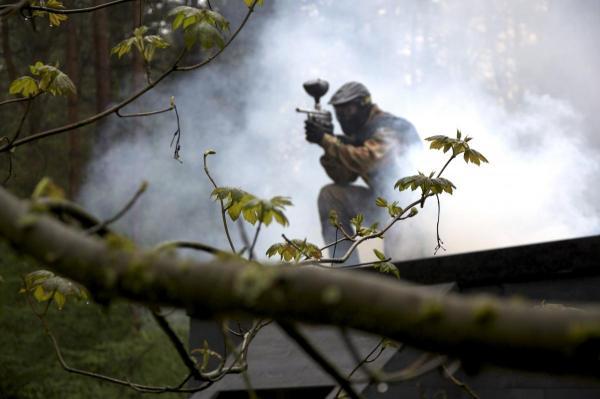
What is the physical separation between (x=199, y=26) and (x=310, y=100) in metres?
17.7

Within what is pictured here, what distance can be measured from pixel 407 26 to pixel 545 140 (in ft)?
15.5

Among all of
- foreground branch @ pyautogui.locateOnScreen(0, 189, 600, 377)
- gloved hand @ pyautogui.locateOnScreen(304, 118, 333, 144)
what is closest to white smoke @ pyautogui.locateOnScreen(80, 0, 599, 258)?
gloved hand @ pyautogui.locateOnScreen(304, 118, 333, 144)

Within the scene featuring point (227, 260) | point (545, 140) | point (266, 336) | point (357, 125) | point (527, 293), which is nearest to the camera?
point (227, 260)

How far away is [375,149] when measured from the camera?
438 inches

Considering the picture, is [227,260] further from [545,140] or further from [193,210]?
[193,210]

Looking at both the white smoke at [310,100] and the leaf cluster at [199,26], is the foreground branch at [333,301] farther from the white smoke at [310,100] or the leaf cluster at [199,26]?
the white smoke at [310,100]

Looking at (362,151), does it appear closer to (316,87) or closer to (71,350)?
(316,87)

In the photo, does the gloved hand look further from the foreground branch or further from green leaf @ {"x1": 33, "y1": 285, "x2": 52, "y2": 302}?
the foreground branch

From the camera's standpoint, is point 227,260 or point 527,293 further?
point 527,293

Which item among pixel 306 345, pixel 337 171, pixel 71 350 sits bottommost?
pixel 71 350

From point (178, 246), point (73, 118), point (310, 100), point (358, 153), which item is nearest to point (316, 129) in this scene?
point (358, 153)

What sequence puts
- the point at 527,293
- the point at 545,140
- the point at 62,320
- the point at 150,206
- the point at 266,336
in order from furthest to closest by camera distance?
the point at 150,206 → the point at 545,140 → the point at 62,320 → the point at 266,336 → the point at 527,293

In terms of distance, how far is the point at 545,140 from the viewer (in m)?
16.1

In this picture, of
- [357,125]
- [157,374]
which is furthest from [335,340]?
[157,374]
